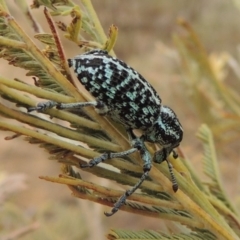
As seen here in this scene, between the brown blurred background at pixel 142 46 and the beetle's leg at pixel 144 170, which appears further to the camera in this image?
the brown blurred background at pixel 142 46

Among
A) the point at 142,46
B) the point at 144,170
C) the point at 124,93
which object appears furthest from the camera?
the point at 142,46

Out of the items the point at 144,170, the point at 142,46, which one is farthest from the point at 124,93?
the point at 142,46

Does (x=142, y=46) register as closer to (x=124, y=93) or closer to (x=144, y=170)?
(x=124, y=93)

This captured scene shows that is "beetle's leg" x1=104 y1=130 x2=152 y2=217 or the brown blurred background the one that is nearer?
"beetle's leg" x1=104 y1=130 x2=152 y2=217

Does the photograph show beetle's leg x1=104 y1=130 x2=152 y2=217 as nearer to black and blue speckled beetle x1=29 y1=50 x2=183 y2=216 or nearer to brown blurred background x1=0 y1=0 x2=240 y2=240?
black and blue speckled beetle x1=29 y1=50 x2=183 y2=216

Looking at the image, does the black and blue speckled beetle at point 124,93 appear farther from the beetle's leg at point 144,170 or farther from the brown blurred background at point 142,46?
the brown blurred background at point 142,46

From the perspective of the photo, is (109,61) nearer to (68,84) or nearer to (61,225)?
(68,84)

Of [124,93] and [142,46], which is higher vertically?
[124,93]

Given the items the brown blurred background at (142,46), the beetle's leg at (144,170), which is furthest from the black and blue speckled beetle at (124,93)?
the brown blurred background at (142,46)

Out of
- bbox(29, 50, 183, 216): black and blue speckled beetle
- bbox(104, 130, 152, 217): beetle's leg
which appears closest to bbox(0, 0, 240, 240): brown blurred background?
bbox(29, 50, 183, 216): black and blue speckled beetle

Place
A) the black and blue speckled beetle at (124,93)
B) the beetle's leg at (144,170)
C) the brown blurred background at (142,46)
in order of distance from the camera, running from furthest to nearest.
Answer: the brown blurred background at (142,46), the black and blue speckled beetle at (124,93), the beetle's leg at (144,170)

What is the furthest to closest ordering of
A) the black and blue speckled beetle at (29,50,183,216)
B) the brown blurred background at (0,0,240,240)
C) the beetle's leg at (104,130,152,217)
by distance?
the brown blurred background at (0,0,240,240) < the black and blue speckled beetle at (29,50,183,216) < the beetle's leg at (104,130,152,217)

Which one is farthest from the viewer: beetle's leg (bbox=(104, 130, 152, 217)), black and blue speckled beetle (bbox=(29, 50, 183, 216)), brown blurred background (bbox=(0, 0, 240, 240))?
brown blurred background (bbox=(0, 0, 240, 240))
